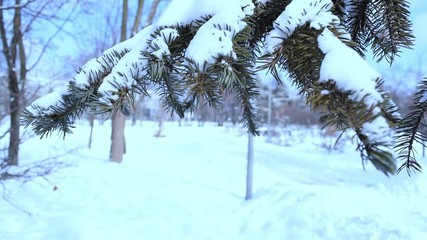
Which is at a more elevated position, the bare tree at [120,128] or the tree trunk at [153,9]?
the tree trunk at [153,9]

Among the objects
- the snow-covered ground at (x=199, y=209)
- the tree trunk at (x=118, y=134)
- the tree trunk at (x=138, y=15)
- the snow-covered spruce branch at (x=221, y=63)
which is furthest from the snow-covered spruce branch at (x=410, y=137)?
the tree trunk at (x=138, y=15)

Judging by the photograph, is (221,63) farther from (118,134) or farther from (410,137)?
(118,134)

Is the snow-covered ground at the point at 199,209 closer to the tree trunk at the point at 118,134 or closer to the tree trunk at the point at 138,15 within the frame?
the tree trunk at the point at 118,134

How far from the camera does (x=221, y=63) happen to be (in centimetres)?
73

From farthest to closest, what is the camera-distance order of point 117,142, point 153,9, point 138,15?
point 153,9
point 138,15
point 117,142

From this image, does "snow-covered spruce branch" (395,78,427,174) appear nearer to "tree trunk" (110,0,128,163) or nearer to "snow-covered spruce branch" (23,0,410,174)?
"snow-covered spruce branch" (23,0,410,174)

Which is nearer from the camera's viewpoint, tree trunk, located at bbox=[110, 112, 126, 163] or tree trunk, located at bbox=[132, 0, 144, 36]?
tree trunk, located at bbox=[110, 112, 126, 163]

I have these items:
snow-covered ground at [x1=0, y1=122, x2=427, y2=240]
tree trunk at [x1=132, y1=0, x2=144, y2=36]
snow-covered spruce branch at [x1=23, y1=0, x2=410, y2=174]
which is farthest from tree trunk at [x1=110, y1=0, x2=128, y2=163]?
snow-covered spruce branch at [x1=23, y1=0, x2=410, y2=174]

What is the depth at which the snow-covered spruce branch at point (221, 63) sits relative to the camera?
638 mm

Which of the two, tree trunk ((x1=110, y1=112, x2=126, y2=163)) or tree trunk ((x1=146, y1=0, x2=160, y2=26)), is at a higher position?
tree trunk ((x1=146, y1=0, x2=160, y2=26))

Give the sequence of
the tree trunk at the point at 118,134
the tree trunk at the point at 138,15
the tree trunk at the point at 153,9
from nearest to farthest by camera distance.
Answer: the tree trunk at the point at 118,134, the tree trunk at the point at 138,15, the tree trunk at the point at 153,9

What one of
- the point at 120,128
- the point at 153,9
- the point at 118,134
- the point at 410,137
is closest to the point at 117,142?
the point at 118,134

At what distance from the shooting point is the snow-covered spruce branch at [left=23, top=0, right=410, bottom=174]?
0.64 metres

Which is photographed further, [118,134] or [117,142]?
[118,134]
